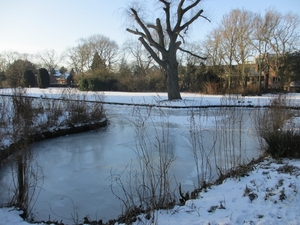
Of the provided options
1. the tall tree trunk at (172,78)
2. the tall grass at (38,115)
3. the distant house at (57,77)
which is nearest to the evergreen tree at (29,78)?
the distant house at (57,77)

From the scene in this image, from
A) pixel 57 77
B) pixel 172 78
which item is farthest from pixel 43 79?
pixel 172 78

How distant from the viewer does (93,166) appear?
4.84 meters

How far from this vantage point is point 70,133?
8.23 meters

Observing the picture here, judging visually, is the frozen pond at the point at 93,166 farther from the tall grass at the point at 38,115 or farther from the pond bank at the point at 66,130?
the tall grass at the point at 38,115

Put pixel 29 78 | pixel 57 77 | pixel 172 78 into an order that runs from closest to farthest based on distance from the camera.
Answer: pixel 172 78 → pixel 29 78 → pixel 57 77

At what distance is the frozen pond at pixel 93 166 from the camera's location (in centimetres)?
329

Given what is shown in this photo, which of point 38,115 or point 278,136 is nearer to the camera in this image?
point 278,136

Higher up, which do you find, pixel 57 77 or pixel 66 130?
pixel 57 77

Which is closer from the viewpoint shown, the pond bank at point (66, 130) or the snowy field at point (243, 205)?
the snowy field at point (243, 205)

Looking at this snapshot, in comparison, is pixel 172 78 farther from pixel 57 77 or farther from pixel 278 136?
pixel 57 77

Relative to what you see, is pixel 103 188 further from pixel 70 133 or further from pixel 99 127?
pixel 99 127

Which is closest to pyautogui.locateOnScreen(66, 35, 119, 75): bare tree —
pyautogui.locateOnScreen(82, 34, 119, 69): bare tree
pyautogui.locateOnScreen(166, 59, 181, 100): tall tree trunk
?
pyautogui.locateOnScreen(82, 34, 119, 69): bare tree

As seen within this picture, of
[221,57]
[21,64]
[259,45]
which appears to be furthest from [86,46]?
[259,45]

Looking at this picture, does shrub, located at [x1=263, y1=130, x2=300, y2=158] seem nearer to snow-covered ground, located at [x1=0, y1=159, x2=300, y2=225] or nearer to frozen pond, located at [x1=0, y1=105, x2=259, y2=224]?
frozen pond, located at [x1=0, y1=105, x2=259, y2=224]
